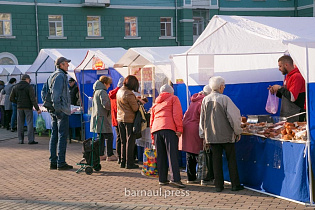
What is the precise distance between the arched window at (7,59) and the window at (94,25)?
196 inches

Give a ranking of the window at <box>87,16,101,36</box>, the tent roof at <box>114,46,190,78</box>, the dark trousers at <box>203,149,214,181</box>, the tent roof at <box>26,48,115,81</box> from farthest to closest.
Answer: the window at <box>87,16,101,36</box>, the tent roof at <box>26,48,115,81</box>, the tent roof at <box>114,46,190,78</box>, the dark trousers at <box>203,149,214,181</box>

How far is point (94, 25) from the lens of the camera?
111 feet

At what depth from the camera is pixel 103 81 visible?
10.7 m

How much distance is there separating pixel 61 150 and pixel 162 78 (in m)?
2.44

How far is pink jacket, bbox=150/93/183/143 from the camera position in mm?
8164

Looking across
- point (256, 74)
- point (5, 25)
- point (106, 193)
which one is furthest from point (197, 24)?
point (106, 193)

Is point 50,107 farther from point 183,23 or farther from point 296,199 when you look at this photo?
point 183,23

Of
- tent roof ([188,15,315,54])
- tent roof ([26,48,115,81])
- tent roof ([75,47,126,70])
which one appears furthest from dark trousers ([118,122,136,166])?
tent roof ([26,48,115,81])

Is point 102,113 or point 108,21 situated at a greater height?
point 108,21

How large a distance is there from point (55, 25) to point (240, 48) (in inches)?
994

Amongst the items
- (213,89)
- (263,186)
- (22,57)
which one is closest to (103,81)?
(213,89)

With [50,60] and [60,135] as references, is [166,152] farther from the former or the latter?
[50,60]

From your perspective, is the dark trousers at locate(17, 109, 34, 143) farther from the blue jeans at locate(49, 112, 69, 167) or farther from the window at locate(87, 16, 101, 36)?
the window at locate(87, 16, 101, 36)

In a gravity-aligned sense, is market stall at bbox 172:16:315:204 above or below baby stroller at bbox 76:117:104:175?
above
